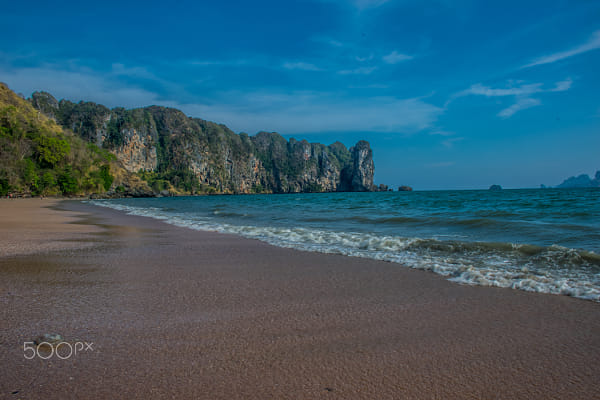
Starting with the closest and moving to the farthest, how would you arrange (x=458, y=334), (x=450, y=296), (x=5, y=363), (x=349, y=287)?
1. (x=5, y=363)
2. (x=458, y=334)
3. (x=450, y=296)
4. (x=349, y=287)

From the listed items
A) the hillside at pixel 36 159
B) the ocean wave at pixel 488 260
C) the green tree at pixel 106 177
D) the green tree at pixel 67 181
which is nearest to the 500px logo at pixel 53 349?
the ocean wave at pixel 488 260

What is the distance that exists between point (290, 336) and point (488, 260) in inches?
169

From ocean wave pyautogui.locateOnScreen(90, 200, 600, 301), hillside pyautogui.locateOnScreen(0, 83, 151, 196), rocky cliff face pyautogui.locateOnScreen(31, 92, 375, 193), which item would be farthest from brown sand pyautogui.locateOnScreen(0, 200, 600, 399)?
rocky cliff face pyautogui.locateOnScreen(31, 92, 375, 193)

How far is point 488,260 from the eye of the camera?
17.2 ft

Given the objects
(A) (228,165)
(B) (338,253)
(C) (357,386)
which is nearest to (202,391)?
(C) (357,386)

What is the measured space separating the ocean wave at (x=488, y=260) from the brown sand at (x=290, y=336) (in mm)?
388

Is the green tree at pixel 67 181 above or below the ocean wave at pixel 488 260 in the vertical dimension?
above

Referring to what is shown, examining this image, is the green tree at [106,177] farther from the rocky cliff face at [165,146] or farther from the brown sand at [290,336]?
the brown sand at [290,336]

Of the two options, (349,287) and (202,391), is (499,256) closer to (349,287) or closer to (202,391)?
(349,287)

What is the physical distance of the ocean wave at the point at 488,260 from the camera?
12.3 ft

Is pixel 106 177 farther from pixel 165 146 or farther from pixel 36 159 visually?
pixel 165 146

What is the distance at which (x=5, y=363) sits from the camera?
70.2 inches

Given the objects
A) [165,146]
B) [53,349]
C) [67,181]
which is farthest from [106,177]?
[165,146]

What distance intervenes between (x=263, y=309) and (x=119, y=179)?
88370 mm
